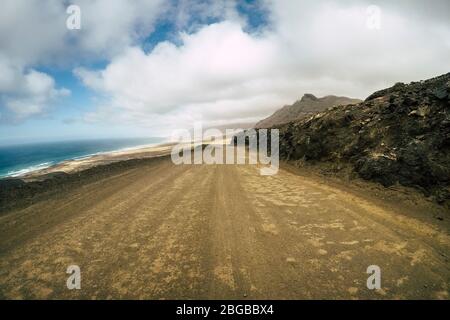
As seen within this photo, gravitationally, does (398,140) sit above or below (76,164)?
above

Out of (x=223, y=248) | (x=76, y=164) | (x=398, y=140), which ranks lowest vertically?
(x=76, y=164)

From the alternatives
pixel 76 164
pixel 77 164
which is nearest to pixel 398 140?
pixel 77 164

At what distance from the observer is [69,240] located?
6.23 m

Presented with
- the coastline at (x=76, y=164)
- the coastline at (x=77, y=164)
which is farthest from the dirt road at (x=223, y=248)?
the coastline at (x=76, y=164)

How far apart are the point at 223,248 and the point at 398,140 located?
8919 millimetres

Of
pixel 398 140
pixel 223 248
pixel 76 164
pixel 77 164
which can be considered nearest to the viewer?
pixel 223 248

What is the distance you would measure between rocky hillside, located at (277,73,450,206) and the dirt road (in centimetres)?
176

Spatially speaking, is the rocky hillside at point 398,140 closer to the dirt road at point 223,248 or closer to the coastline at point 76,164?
the dirt road at point 223,248

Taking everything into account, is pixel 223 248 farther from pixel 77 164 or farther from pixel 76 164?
pixel 76 164

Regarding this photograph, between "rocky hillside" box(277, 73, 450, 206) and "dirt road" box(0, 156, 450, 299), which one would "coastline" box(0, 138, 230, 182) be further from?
"rocky hillside" box(277, 73, 450, 206)

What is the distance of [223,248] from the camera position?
5664 mm

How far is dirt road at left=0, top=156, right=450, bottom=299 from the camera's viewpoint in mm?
4344

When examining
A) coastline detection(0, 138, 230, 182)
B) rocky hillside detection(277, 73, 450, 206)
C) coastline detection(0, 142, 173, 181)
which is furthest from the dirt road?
coastline detection(0, 142, 173, 181)
